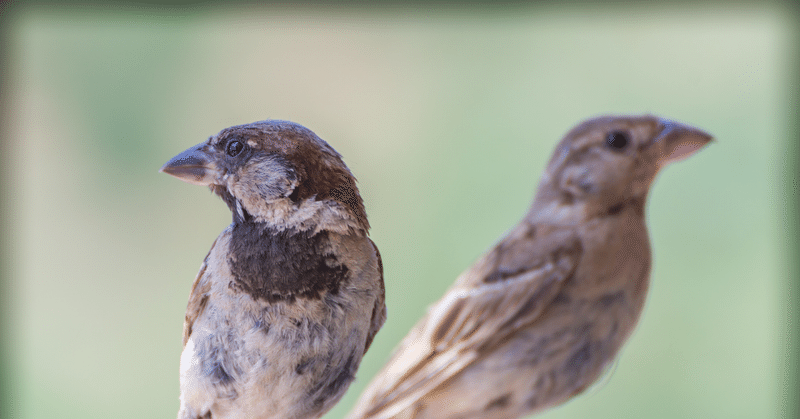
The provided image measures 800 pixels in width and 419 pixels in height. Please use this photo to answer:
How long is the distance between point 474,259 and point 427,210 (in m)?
0.09

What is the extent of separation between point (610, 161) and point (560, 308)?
0.16m

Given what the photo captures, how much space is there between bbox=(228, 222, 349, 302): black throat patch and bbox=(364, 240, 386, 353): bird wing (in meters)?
0.06

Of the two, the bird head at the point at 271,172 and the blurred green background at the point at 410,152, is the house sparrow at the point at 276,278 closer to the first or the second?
the bird head at the point at 271,172

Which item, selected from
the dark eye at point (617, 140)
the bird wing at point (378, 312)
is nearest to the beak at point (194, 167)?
the bird wing at point (378, 312)

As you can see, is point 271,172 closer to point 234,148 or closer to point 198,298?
point 234,148

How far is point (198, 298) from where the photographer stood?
1.83ft

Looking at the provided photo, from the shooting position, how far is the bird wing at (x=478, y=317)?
0.62m

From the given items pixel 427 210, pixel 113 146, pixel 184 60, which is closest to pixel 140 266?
pixel 113 146

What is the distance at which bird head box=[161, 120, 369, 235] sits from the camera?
20.2 inches

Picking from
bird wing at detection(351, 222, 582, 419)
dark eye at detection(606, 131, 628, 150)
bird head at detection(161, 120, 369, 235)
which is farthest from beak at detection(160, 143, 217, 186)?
dark eye at detection(606, 131, 628, 150)

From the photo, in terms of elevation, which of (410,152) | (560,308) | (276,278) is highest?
(410,152)

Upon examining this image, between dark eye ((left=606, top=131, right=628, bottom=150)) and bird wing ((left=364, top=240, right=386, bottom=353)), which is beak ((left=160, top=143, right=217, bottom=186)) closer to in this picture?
bird wing ((left=364, top=240, right=386, bottom=353))

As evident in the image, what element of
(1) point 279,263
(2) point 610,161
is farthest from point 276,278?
(2) point 610,161

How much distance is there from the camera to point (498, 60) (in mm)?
817
